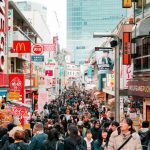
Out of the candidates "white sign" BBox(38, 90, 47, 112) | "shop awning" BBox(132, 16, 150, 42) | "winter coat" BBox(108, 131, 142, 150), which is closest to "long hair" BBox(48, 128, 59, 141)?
"winter coat" BBox(108, 131, 142, 150)

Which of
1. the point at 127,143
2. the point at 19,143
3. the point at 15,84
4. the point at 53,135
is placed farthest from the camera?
the point at 15,84

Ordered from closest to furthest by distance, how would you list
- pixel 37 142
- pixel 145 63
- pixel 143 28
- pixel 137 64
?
pixel 37 142 < pixel 143 28 < pixel 145 63 < pixel 137 64

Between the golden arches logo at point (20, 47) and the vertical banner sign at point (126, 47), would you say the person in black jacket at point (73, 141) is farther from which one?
the golden arches logo at point (20, 47)

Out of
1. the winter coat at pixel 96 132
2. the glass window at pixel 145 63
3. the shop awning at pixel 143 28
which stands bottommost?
the winter coat at pixel 96 132

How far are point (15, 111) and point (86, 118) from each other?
2690 millimetres

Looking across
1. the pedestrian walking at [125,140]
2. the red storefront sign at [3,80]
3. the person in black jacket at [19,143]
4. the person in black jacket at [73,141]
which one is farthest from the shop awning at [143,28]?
the person in black jacket at [19,143]

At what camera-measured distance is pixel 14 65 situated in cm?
4134

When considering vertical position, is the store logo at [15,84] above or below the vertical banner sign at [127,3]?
below

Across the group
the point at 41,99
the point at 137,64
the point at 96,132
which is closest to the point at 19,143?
the point at 96,132

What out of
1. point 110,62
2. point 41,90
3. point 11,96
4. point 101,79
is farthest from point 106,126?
point 101,79

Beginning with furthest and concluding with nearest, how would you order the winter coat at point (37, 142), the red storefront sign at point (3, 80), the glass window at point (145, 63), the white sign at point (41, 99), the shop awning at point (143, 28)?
the white sign at point (41, 99), the red storefront sign at point (3, 80), the glass window at point (145, 63), the shop awning at point (143, 28), the winter coat at point (37, 142)

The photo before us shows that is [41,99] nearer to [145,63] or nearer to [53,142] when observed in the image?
[145,63]

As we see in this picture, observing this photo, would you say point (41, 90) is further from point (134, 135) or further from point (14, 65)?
point (134, 135)

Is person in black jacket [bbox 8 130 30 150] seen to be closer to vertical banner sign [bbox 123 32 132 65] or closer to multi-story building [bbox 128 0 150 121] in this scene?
multi-story building [bbox 128 0 150 121]
